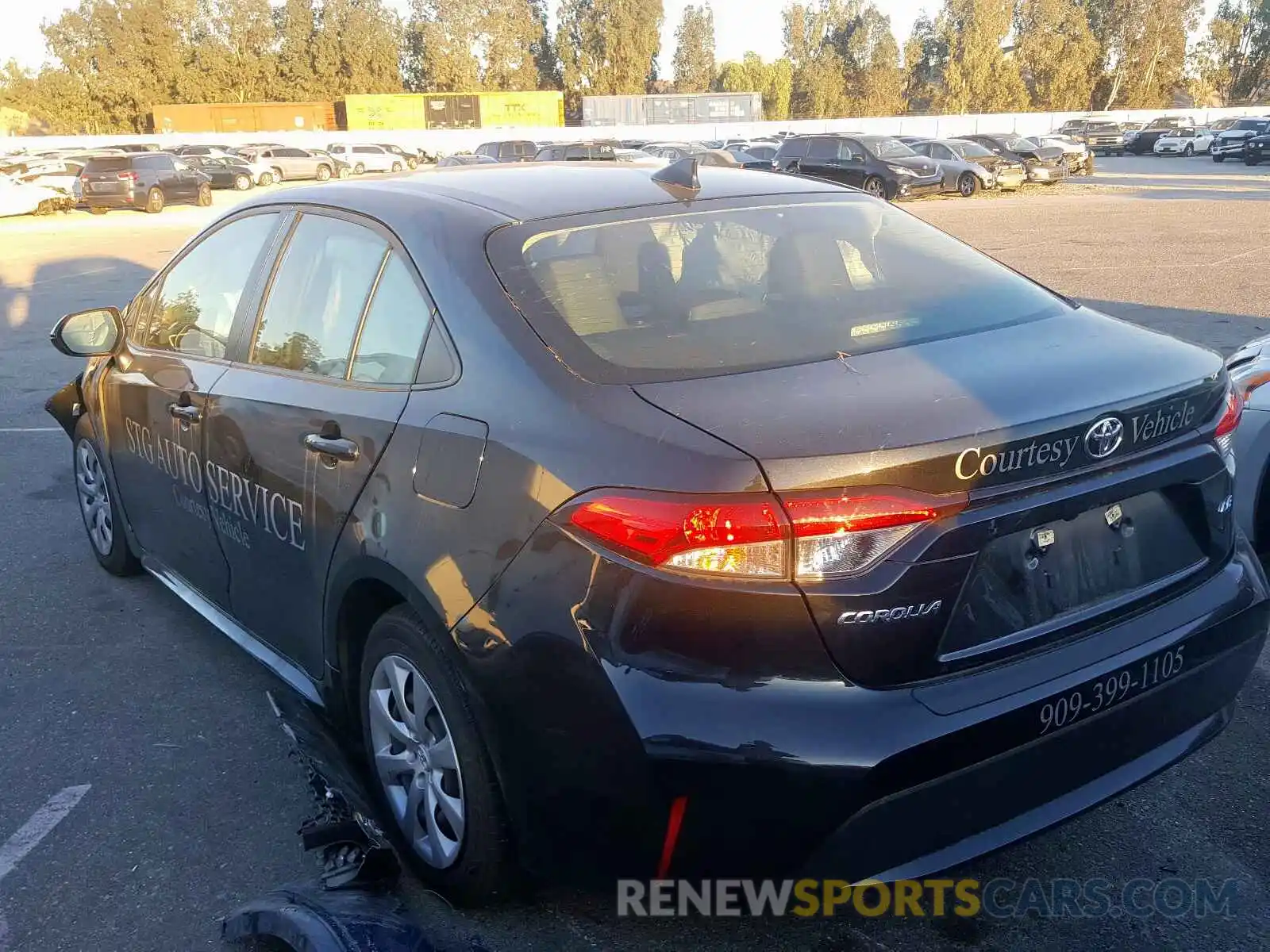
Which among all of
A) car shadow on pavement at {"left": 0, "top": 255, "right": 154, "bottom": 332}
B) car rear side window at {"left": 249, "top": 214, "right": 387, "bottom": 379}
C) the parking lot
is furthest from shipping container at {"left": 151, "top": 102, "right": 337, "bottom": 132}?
car rear side window at {"left": 249, "top": 214, "right": 387, "bottom": 379}

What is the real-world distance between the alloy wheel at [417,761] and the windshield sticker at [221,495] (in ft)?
1.78

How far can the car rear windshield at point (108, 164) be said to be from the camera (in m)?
30.2

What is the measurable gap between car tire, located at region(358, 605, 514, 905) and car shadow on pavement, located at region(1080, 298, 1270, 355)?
795 cm

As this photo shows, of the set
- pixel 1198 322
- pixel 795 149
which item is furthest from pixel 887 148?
pixel 1198 322

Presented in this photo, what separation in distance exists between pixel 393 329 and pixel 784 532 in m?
1.34

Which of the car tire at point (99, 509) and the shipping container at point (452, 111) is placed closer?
the car tire at point (99, 509)

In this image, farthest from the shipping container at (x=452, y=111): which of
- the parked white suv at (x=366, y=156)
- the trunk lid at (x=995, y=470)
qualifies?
the trunk lid at (x=995, y=470)

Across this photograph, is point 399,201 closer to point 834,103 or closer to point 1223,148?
point 1223,148

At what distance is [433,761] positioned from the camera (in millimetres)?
2670

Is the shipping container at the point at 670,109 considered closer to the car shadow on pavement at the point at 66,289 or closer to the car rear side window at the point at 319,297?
the car shadow on pavement at the point at 66,289

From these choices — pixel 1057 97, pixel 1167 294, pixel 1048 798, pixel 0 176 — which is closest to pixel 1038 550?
pixel 1048 798

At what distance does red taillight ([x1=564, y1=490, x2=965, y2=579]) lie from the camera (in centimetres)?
208

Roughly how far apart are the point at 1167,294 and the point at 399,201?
35.7 ft

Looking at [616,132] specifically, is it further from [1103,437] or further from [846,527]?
[846,527]
